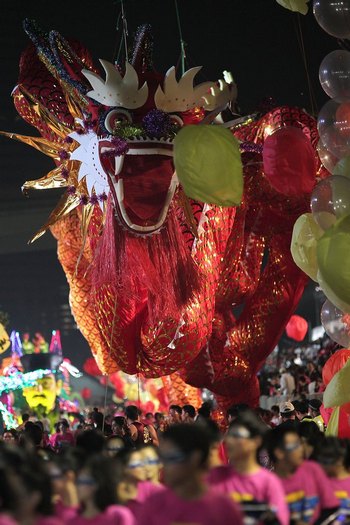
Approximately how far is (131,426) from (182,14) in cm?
386

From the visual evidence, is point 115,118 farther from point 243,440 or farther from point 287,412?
point 243,440

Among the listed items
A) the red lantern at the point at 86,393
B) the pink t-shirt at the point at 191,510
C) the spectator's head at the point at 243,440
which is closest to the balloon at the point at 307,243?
the spectator's head at the point at 243,440

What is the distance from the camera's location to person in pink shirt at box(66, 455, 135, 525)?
418 cm

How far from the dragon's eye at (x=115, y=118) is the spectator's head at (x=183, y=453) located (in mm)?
3651

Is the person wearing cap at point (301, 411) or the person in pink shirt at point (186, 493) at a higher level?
the person in pink shirt at point (186, 493)

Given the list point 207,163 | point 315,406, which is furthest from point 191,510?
point 315,406

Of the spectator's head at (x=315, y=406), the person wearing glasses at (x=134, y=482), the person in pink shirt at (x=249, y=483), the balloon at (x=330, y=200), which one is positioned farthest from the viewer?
the spectator's head at (x=315, y=406)

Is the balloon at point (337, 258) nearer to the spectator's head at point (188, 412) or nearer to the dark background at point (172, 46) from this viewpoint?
the dark background at point (172, 46)

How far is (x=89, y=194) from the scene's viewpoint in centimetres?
788

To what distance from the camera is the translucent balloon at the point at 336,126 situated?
7.34 m

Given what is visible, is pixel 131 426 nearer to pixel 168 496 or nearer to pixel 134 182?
→ pixel 134 182

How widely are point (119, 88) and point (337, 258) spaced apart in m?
1.84

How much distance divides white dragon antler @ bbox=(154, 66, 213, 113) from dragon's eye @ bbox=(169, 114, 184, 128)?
0.14ft

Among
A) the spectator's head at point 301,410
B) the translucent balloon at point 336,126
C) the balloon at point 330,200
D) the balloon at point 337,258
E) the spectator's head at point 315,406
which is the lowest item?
the spectator's head at point 315,406
